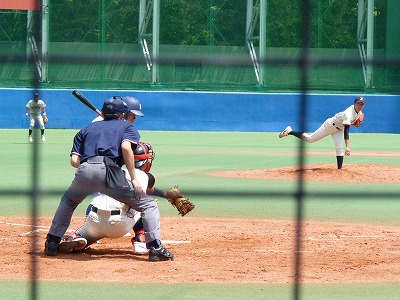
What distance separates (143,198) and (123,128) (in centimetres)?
59

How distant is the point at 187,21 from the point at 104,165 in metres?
16.9

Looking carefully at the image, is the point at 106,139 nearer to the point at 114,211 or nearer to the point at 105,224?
the point at 114,211

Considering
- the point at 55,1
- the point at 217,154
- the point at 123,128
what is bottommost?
the point at 217,154

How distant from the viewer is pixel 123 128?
7129 mm

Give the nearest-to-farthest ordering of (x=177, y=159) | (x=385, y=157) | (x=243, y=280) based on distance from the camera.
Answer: (x=243, y=280) < (x=177, y=159) < (x=385, y=157)

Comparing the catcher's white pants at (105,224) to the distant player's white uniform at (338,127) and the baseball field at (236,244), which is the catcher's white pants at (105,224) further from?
the distant player's white uniform at (338,127)

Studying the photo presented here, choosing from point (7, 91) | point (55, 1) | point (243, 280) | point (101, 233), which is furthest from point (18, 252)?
point (7, 91)

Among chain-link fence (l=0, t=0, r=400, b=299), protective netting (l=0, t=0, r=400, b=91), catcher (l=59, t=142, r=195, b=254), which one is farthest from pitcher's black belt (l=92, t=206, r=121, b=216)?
protective netting (l=0, t=0, r=400, b=91)

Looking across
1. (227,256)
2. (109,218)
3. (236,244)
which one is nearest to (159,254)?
(109,218)

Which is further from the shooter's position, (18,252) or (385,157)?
(385,157)

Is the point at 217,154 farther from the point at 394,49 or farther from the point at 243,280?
the point at 243,280

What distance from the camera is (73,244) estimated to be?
751cm

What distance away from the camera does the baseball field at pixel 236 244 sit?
6.23m

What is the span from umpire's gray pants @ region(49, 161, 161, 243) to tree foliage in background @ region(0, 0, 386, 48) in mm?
8492
